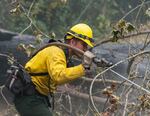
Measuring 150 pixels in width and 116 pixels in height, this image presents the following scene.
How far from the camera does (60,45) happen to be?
4.32 metres

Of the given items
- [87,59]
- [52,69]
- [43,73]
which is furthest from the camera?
[43,73]

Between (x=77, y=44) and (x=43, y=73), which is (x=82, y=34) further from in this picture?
(x=43, y=73)

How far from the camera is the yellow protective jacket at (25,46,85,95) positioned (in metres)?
4.13

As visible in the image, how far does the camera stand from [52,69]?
4152mm

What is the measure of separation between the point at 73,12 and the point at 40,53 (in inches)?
323

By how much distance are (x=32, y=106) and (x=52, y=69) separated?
550 mm

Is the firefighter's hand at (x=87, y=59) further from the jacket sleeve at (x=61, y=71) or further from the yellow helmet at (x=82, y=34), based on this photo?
the yellow helmet at (x=82, y=34)

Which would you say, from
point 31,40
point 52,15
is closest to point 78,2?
point 52,15

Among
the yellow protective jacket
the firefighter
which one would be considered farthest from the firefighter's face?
the yellow protective jacket

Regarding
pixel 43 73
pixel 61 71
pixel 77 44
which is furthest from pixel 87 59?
pixel 43 73

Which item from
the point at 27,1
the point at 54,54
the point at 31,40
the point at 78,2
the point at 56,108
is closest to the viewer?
the point at 54,54

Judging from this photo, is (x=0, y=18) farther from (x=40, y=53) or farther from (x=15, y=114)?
(x=40, y=53)

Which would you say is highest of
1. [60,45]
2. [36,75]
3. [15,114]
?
[60,45]

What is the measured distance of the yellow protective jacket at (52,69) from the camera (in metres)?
4.13
